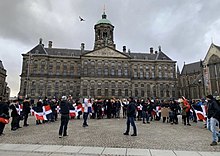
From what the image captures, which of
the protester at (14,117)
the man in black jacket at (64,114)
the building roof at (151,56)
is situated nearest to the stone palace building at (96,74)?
the building roof at (151,56)

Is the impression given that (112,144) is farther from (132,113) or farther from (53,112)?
(53,112)

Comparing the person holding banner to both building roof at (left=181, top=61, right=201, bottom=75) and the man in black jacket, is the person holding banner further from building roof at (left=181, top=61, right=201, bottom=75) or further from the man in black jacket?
building roof at (left=181, top=61, right=201, bottom=75)

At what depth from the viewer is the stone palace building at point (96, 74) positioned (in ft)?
177

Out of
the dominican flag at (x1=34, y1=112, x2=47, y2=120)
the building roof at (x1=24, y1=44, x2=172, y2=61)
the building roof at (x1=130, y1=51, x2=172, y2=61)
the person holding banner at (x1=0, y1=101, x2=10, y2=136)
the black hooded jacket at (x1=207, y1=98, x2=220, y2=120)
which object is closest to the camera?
the black hooded jacket at (x1=207, y1=98, x2=220, y2=120)

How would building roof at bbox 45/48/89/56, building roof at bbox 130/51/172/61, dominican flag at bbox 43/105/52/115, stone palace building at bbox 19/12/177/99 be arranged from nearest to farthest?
dominican flag at bbox 43/105/52/115 < stone palace building at bbox 19/12/177/99 < building roof at bbox 45/48/89/56 < building roof at bbox 130/51/172/61

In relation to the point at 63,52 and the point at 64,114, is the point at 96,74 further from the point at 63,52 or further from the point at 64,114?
the point at 64,114

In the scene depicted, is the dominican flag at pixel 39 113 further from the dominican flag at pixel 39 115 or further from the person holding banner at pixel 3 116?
the person holding banner at pixel 3 116

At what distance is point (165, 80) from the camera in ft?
201

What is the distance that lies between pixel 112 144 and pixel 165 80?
58.6m

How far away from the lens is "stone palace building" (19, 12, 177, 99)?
177ft

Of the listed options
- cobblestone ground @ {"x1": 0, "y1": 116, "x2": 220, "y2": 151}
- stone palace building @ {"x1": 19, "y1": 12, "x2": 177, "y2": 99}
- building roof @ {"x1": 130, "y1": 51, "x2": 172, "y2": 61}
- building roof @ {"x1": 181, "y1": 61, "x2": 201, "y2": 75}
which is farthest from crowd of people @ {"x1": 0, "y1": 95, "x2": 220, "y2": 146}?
building roof @ {"x1": 181, "y1": 61, "x2": 201, "y2": 75}

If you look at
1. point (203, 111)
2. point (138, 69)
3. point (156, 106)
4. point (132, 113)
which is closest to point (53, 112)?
point (132, 113)

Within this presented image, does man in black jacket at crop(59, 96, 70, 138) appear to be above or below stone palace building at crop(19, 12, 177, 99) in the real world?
below

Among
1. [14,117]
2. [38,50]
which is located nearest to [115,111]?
[14,117]
